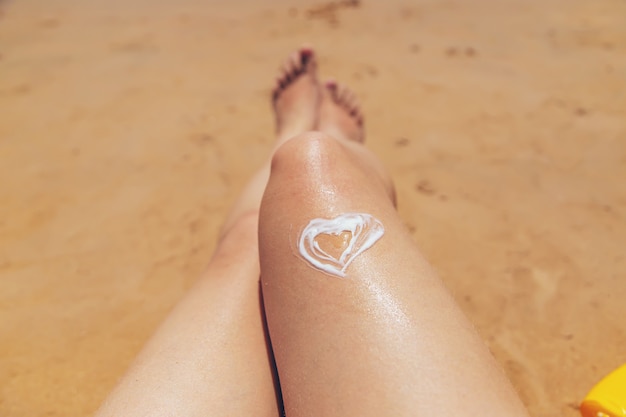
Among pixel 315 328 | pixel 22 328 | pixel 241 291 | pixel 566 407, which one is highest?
pixel 315 328

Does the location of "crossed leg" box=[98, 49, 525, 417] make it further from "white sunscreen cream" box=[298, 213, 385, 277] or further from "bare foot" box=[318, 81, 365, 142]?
"bare foot" box=[318, 81, 365, 142]

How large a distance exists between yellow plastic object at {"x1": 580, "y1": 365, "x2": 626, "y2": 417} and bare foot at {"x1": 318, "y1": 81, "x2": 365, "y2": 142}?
1.35 meters

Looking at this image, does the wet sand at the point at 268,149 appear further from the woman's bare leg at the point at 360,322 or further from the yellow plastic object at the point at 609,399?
the woman's bare leg at the point at 360,322

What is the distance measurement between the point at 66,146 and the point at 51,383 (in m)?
1.39

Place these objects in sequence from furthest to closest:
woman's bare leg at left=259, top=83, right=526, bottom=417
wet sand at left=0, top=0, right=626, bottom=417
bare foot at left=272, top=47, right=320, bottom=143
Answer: bare foot at left=272, top=47, right=320, bottom=143 → wet sand at left=0, top=0, right=626, bottom=417 → woman's bare leg at left=259, top=83, right=526, bottom=417

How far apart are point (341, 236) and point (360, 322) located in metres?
0.21

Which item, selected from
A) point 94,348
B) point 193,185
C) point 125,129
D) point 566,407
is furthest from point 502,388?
point 125,129

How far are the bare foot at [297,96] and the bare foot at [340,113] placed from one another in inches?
2.0

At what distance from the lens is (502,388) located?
889 mm

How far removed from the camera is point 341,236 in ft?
3.60

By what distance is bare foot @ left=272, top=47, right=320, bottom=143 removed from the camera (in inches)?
85.4

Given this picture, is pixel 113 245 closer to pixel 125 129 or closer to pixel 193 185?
pixel 193 185

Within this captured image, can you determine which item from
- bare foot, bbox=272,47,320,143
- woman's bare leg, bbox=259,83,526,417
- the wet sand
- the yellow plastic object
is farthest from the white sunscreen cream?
bare foot, bbox=272,47,320,143

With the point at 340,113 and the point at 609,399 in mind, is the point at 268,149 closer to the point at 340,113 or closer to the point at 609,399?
the point at 340,113
